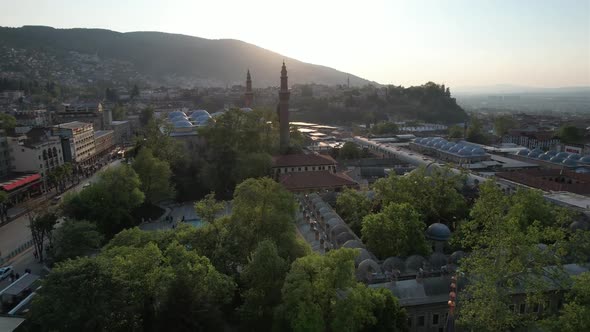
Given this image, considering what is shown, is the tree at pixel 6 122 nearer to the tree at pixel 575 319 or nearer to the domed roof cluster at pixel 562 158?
the tree at pixel 575 319

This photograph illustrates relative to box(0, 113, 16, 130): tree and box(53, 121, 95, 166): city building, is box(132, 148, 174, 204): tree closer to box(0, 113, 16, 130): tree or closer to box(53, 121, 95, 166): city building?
box(53, 121, 95, 166): city building

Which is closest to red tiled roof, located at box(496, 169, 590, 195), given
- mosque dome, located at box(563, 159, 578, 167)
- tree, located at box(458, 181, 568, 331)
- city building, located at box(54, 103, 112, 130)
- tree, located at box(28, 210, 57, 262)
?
mosque dome, located at box(563, 159, 578, 167)

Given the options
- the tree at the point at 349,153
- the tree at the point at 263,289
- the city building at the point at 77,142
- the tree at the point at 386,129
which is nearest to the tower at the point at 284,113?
the tree at the point at 349,153

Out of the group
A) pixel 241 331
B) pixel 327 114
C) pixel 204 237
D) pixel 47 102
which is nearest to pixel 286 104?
pixel 204 237

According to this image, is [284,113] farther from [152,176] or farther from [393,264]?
[393,264]

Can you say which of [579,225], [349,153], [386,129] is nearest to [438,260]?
[579,225]

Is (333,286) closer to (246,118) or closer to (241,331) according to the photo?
(241,331)

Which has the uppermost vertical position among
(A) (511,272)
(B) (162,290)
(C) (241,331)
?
(A) (511,272)
